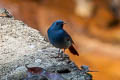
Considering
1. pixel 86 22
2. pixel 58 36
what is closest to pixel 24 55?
pixel 58 36

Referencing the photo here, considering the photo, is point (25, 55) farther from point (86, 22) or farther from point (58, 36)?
point (86, 22)

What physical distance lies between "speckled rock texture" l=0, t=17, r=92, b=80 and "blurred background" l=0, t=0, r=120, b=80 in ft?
17.2

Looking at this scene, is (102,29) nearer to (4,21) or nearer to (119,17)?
(119,17)

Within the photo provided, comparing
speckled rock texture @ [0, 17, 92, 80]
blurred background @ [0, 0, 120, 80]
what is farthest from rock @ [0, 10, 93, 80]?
blurred background @ [0, 0, 120, 80]

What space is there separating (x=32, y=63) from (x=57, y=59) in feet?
0.65

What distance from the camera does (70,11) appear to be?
35.1ft

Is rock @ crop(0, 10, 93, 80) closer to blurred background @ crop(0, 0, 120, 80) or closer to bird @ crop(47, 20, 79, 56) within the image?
bird @ crop(47, 20, 79, 56)

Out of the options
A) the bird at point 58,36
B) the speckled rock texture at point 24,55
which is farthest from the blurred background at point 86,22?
the bird at point 58,36

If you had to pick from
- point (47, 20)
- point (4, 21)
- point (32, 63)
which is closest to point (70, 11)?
point (47, 20)

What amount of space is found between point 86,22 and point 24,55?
25.0ft

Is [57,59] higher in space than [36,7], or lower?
lower

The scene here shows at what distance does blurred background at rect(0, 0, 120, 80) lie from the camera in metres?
8.75

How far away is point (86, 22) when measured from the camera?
33.4 feet

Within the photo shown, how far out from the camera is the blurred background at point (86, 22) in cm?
875
